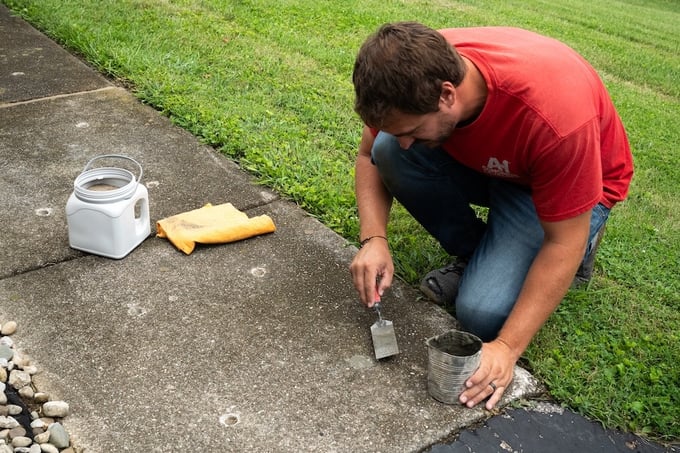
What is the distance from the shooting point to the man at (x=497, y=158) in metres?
2.17

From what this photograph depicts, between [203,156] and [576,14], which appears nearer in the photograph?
[203,156]

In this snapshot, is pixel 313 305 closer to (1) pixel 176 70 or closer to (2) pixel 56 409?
(2) pixel 56 409

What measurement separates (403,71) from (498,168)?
1.98 ft

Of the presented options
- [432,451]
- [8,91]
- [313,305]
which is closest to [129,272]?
[313,305]

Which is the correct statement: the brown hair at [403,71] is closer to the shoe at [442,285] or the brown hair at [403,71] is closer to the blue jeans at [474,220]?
the blue jeans at [474,220]

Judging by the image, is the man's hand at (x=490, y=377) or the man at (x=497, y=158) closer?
the man at (x=497, y=158)

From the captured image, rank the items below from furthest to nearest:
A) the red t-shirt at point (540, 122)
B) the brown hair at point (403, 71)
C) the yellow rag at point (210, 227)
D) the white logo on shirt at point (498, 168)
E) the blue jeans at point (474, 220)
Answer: the yellow rag at point (210, 227) < the blue jeans at point (474, 220) < the white logo on shirt at point (498, 168) < the red t-shirt at point (540, 122) < the brown hair at point (403, 71)

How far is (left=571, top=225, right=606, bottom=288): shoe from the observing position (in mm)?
2908

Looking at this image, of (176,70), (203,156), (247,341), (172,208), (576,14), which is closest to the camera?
(247,341)

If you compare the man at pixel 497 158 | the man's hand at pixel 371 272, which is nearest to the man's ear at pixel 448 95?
the man at pixel 497 158

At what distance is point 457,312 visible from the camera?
8.80 ft

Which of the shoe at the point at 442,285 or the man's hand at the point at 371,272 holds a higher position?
the man's hand at the point at 371,272

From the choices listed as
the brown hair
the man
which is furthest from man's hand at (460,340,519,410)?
the brown hair

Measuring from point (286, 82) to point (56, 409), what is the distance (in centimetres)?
327
